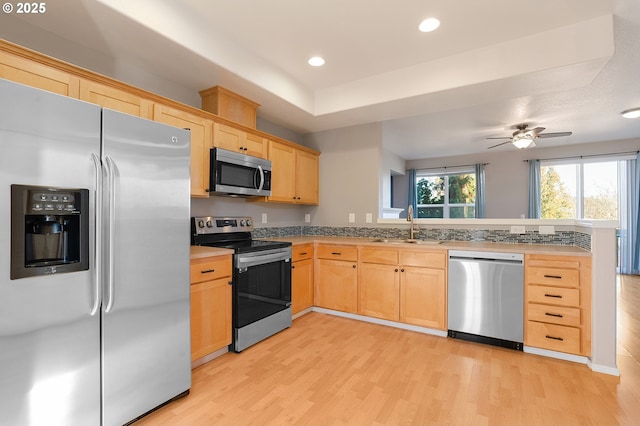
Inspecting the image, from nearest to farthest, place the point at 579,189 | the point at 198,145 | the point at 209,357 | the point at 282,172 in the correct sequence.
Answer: the point at 209,357 < the point at 198,145 < the point at 282,172 < the point at 579,189

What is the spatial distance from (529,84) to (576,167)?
5124 millimetres

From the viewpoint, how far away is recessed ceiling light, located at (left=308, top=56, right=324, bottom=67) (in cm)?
290

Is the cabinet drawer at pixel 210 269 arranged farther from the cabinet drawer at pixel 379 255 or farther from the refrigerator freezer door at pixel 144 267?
the cabinet drawer at pixel 379 255

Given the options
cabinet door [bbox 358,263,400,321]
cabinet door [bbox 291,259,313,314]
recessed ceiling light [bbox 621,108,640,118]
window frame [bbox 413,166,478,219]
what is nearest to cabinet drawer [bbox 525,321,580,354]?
cabinet door [bbox 358,263,400,321]

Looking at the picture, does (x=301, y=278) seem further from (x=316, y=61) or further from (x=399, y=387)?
(x=316, y=61)

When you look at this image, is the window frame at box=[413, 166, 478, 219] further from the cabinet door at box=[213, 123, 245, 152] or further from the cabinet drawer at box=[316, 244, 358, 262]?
the cabinet door at box=[213, 123, 245, 152]

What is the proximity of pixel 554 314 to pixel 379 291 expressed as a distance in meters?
1.53

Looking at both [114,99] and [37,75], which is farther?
[114,99]

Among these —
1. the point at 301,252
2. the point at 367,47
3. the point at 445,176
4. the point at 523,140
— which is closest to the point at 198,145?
the point at 301,252

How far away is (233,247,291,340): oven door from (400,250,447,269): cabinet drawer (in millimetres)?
1214

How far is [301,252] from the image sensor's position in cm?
351

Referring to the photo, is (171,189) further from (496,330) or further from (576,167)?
(576,167)

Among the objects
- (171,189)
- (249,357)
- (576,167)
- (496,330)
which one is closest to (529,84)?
(496,330)

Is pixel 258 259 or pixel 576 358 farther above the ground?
pixel 258 259
